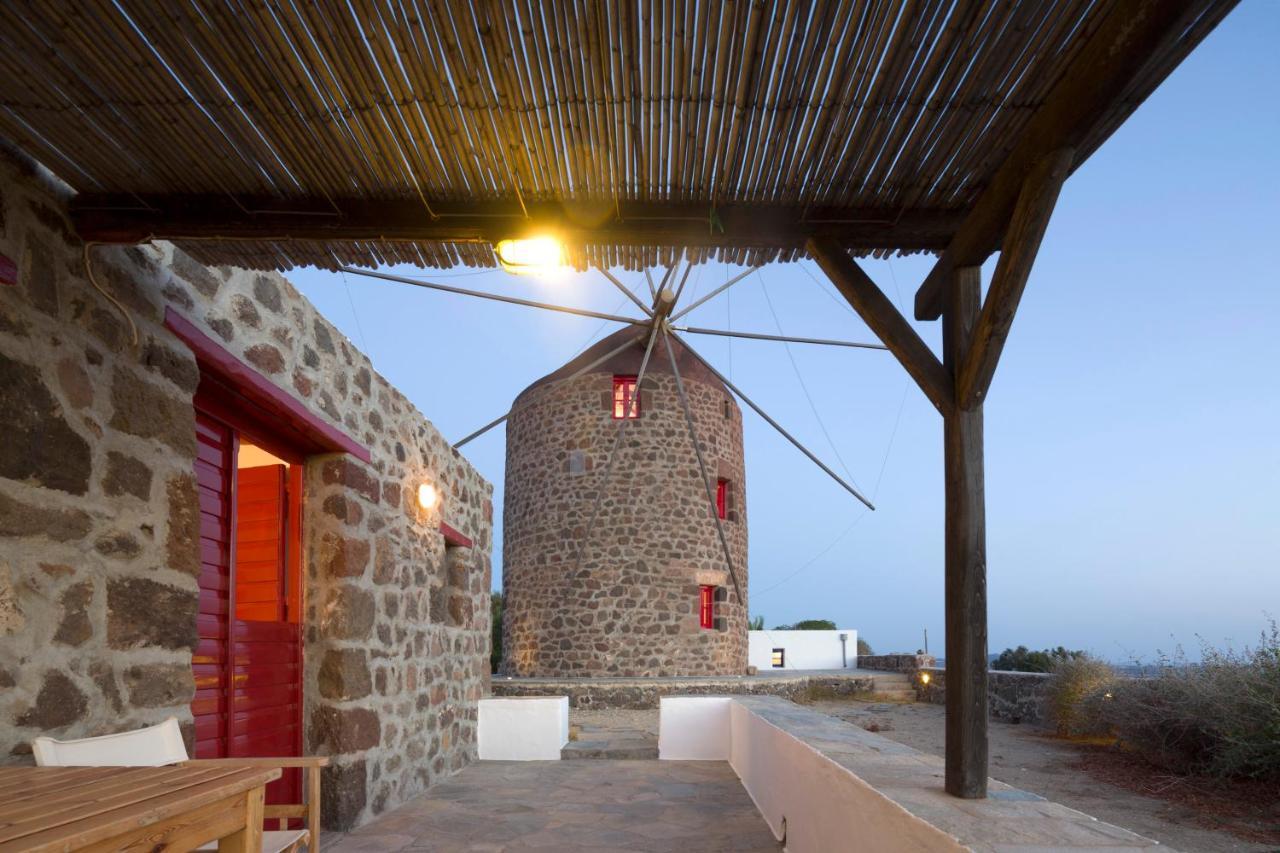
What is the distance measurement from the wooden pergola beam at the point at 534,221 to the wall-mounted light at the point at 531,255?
43 millimetres

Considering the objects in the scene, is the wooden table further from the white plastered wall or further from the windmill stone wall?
the windmill stone wall

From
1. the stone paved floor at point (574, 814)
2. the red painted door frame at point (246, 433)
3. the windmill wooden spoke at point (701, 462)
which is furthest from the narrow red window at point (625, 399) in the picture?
the red painted door frame at point (246, 433)

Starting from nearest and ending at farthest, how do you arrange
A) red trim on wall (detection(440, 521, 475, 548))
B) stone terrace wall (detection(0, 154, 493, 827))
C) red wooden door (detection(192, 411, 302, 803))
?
stone terrace wall (detection(0, 154, 493, 827))
red wooden door (detection(192, 411, 302, 803))
red trim on wall (detection(440, 521, 475, 548))

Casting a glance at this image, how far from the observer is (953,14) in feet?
6.24

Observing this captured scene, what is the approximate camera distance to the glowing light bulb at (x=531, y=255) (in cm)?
276

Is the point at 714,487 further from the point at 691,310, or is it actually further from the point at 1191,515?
the point at 1191,515

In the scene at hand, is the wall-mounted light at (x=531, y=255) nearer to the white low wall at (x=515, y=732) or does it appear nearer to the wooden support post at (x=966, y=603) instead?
the wooden support post at (x=966, y=603)

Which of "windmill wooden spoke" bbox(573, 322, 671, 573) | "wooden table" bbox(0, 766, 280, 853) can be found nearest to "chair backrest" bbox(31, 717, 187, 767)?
"wooden table" bbox(0, 766, 280, 853)

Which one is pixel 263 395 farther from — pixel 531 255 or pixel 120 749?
pixel 120 749

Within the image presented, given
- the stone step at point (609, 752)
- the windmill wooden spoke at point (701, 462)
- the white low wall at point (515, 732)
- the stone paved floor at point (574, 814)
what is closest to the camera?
the stone paved floor at point (574, 814)

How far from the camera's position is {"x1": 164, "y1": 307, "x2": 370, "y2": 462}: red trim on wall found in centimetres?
302

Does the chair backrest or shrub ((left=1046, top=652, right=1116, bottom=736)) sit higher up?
the chair backrest

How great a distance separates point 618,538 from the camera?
44.5ft

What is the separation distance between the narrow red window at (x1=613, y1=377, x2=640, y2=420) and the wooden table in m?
12.1
